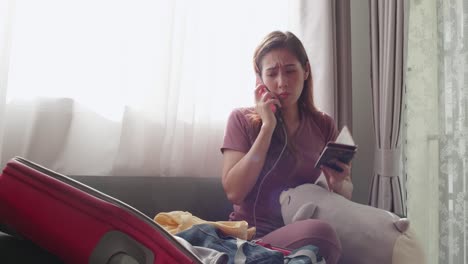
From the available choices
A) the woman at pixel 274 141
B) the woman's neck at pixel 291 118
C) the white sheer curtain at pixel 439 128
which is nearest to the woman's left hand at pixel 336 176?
the woman at pixel 274 141

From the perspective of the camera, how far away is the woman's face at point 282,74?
1207mm

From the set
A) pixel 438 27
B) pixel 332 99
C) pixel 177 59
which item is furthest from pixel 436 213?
pixel 177 59

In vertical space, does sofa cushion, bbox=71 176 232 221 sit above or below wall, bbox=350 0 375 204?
below

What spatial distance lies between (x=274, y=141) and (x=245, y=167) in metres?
0.14

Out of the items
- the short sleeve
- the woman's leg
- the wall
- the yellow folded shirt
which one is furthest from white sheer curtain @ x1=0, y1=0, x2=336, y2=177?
the wall

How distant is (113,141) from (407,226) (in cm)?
86

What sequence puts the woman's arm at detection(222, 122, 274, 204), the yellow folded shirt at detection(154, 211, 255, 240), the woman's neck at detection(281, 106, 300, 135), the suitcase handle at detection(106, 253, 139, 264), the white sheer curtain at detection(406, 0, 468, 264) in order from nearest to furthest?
the suitcase handle at detection(106, 253, 139, 264), the yellow folded shirt at detection(154, 211, 255, 240), the woman's arm at detection(222, 122, 274, 204), the woman's neck at detection(281, 106, 300, 135), the white sheer curtain at detection(406, 0, 468, 264)

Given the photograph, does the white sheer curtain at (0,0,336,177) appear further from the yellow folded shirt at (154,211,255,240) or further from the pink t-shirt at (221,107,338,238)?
the yellow folded shirt at (154,211,255,240)

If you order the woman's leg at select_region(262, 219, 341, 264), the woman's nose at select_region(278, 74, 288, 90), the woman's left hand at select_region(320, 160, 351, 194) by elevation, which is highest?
the woman's nose at select_region(278, 74, 288, 90)

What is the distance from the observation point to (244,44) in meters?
1.51

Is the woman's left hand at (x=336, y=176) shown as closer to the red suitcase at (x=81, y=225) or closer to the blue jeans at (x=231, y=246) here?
the blue jeans at (x=231, y=246)

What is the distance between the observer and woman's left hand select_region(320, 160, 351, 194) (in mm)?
1138

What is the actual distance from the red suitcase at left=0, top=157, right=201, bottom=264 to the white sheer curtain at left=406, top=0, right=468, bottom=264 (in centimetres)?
130

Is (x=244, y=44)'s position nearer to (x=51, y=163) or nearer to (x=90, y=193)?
(x=51, y=163)
